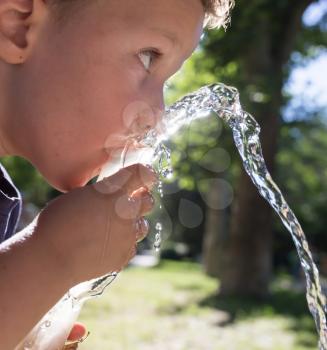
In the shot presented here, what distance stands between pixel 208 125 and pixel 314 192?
1160cm

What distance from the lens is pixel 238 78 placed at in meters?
6.59

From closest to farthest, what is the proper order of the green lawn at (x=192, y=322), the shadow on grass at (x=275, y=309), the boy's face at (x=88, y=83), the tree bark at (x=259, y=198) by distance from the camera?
the boy's face at (x=88, y=83)
the green lawn at (x=192, y=322)
the shadow on grass at (x=275, y=309)
the tree bark at (x=259, y=198)

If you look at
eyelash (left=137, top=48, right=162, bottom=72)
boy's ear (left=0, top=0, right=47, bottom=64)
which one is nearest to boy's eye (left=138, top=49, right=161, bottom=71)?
eyelash (left=137, top=48, right=162, bottom=72)

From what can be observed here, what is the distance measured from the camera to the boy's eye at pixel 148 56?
2.89 ft

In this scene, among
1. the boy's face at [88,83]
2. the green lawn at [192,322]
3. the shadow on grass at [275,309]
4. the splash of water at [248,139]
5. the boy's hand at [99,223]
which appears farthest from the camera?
the shadow on grass at [275,309]

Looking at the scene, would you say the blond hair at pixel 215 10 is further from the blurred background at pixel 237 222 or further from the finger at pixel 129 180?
the blurred background at pixel 237 222

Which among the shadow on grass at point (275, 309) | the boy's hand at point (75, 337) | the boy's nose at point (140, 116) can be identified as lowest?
the shadow on grass at point (275, 309)

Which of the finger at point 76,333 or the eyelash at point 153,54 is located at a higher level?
the eyelash at point 153,54

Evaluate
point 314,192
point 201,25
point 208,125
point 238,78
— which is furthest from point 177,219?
point 201,25

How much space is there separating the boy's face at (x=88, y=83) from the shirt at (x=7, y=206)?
0.56ft

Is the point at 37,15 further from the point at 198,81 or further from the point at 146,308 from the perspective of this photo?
the point at 198,81

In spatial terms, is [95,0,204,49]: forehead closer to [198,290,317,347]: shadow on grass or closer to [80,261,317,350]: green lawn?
[80,261,317,350]: green lawn

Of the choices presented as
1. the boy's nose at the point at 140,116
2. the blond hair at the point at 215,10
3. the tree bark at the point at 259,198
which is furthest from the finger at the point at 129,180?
the tree bark at the point at 259,198

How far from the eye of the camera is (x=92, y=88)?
0.86m
